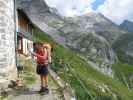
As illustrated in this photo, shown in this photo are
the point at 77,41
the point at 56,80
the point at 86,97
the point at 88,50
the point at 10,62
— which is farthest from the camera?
the point at 77,41

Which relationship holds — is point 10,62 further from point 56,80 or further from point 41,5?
point 41,5

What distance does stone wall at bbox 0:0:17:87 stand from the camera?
822 inches

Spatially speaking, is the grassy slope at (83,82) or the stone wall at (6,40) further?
the grassy slope at (83,82)

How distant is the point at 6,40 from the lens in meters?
21.5

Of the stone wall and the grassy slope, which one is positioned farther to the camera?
the grassy slope

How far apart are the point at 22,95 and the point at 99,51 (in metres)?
156

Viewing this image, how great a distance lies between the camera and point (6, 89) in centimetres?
2056

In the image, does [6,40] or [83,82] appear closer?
[6,40]

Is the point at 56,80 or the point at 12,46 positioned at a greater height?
the point at 12,46

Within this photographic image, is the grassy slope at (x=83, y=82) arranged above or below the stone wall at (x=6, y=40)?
below

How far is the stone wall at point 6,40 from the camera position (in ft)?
68.5

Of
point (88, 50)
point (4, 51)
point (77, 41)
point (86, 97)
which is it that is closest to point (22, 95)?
point (4, 51)

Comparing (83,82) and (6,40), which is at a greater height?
(6,40)

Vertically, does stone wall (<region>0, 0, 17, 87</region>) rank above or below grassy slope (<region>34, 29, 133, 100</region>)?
above
